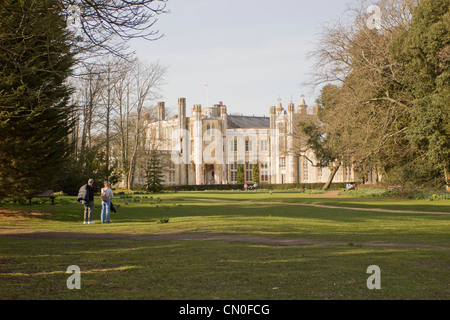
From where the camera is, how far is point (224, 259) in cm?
949

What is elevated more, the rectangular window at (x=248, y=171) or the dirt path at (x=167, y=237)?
the rectangular window at (x=248, y=171)

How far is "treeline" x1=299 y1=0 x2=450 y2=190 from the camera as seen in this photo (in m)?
27.8

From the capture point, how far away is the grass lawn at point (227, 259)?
263 inches

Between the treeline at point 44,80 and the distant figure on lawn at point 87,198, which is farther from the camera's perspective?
the distant figure on lawn at point 87,198

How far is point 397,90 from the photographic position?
31.6m

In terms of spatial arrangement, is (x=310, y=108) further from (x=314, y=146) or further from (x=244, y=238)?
(x=244, y=238)

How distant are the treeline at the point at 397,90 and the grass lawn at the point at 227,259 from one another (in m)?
12.2
